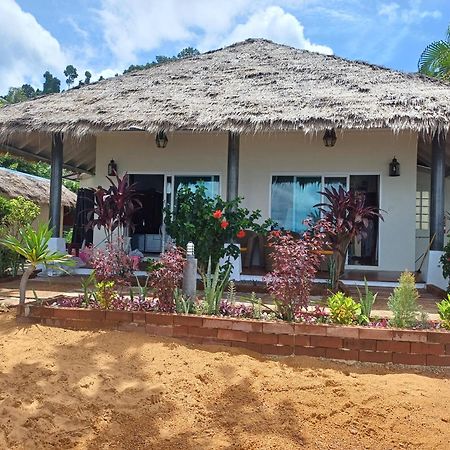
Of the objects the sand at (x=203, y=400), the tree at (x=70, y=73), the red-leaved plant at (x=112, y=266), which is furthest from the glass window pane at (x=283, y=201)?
the tree at (x=70, y=73)

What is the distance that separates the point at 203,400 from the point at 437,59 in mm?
12699

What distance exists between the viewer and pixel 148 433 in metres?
2.85

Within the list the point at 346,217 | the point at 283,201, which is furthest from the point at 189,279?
the point at 283,201

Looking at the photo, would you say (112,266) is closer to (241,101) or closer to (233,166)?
(233,166)

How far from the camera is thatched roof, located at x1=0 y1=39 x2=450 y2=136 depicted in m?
7.03

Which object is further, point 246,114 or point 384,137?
point 384,137

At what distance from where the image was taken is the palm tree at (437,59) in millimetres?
12365

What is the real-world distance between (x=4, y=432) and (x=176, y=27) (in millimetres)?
12866

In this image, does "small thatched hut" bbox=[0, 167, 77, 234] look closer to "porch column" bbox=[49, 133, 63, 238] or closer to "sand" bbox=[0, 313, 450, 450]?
"porch column" bbox=[49, 133, 63, 238]

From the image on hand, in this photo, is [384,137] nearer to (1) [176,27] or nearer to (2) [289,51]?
(2) [289,51]

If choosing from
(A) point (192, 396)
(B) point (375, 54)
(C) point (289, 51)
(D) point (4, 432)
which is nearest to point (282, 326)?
(A) point (192, 396)

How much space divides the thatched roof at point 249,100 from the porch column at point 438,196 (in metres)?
0.78

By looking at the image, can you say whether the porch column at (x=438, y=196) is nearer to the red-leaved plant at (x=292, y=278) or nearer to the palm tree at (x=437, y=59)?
the red-leaved plant at (x=292, y=278)

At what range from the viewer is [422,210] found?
1097 cm
